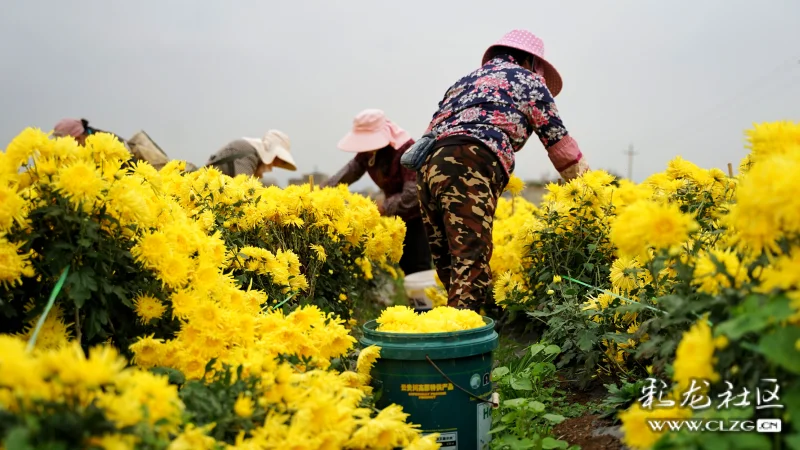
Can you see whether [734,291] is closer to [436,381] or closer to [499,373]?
[436,381]

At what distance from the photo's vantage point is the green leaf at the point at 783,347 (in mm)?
1259

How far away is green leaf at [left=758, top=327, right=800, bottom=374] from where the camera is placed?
1.26m

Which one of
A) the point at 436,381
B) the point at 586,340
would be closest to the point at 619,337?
the point at 586,340

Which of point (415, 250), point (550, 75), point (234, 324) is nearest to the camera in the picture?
point (234, 324)

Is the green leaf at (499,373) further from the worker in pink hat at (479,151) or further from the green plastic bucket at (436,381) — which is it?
the worker in pink hat at (479,151)

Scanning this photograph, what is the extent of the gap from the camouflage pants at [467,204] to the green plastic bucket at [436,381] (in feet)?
5.49

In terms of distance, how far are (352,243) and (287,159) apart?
287 centimetres

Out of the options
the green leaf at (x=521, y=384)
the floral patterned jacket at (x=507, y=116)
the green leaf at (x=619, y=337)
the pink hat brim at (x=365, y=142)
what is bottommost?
the green leaf at (x=521, y=384)

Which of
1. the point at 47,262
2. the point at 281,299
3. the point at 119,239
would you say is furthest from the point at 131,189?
the point at 281,299

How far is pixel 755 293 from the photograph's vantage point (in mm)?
1481

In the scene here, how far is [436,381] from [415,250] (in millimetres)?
4101

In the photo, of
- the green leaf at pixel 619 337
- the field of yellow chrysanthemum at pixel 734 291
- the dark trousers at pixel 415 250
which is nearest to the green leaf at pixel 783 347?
the field of yellow chrysanthemum at pixel 734 291

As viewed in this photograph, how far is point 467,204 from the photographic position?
3996mm

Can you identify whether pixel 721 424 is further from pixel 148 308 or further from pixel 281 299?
pixel 281 299
